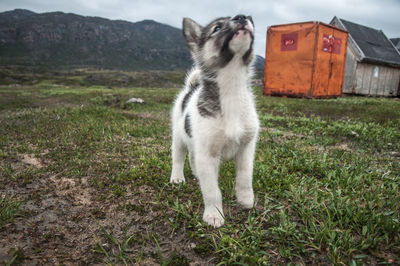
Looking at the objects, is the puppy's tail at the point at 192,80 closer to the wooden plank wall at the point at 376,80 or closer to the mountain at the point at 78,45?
the wooden plank wall at the point at 376,80

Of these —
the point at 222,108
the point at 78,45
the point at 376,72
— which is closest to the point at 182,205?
the point at 222,108

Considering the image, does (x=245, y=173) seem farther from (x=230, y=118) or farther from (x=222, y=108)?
(x=222, y=108)

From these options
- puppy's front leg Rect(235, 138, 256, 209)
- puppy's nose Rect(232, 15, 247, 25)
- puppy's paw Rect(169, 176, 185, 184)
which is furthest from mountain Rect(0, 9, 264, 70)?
puppy's front leg Rect(235, 138, 256, 209)

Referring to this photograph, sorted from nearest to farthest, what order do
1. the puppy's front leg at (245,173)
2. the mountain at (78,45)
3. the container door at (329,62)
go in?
the puppy's front leg at (245,173) < the container door at (329,62) < the mountain at (78,45)

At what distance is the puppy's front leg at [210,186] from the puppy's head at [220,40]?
995 millimetres

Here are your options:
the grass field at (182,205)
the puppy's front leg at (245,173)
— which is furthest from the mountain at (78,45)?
the puppy's front leg at (245,173)

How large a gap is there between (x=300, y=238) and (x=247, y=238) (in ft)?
1.55

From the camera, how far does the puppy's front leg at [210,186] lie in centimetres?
249

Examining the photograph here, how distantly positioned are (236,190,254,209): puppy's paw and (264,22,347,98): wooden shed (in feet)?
37.5

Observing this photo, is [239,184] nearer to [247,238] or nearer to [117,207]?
[247,238]

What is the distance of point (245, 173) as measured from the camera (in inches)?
109

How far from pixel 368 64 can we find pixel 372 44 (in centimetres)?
302

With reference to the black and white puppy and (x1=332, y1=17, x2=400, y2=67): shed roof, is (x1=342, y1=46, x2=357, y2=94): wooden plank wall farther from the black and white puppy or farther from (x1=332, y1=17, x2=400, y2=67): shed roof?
the black and white puppy

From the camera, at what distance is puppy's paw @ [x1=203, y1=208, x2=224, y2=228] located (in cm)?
251
